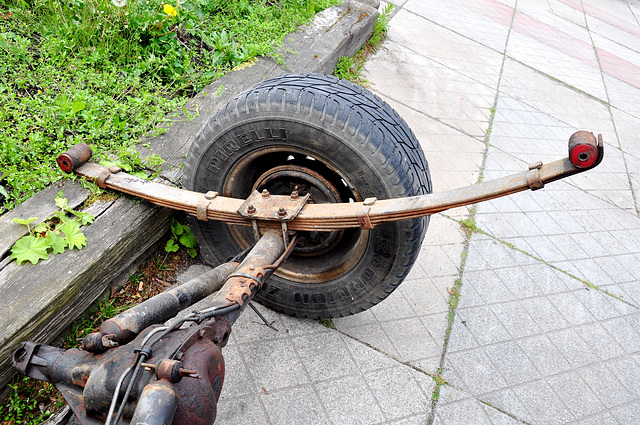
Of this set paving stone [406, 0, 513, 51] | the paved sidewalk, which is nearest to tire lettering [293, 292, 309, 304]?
the paved sidewalk

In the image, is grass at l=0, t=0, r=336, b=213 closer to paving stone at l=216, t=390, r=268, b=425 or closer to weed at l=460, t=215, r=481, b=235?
paving stone at l=216, t=390, r=268, b=425

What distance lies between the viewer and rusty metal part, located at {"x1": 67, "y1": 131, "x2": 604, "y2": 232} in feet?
5.79

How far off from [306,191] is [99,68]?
2023 mm

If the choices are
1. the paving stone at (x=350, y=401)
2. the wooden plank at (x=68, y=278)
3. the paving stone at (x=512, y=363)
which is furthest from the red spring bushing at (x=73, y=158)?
the paving stone at (x=512, y=363)

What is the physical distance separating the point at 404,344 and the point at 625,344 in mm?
1525

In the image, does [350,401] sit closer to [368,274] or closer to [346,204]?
[368,274]

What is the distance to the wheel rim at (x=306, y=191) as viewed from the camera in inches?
96.0

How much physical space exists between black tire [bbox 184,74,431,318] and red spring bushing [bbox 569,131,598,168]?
77 centimetres

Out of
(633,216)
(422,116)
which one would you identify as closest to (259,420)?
(422,116)

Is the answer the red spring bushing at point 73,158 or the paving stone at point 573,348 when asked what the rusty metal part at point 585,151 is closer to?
the paving stone at point 573,348

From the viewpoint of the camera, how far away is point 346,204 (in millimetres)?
2145

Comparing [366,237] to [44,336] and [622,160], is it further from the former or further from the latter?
[622,160]

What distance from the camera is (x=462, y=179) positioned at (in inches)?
169

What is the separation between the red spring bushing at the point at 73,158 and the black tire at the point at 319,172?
515 millimetres
